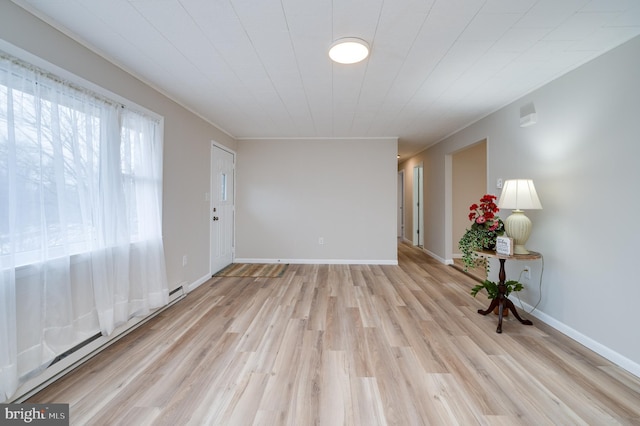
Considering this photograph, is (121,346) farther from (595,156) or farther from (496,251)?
(595,156)

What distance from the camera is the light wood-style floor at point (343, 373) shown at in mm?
1409

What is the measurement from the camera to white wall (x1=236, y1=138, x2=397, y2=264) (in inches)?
188

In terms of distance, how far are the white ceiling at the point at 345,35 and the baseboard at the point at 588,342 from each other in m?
2.34

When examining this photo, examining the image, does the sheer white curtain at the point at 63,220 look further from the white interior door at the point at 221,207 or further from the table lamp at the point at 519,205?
the table lamp at the point at 519,205

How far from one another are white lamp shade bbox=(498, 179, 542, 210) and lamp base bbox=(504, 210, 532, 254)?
15 centimetres

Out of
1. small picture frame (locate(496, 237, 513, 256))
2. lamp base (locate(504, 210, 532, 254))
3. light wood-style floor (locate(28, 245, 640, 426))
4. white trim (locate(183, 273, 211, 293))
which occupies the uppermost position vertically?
lamp base (locate(504, 210, 532, 254))

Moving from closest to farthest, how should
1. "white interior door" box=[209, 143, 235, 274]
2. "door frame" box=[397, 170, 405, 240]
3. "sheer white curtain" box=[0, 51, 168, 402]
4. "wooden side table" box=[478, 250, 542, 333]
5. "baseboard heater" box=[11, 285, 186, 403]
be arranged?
"sheer white curtain" box=[0, 51, 168, 402] → "baseboard heater" box=[11, 285, 186, 403] → "wooden side table" box=[478, 250, 542, 333] → "white interior door" box=[209, 143, 235, 274] → "door frame" box=[397, 170, 405, 240]

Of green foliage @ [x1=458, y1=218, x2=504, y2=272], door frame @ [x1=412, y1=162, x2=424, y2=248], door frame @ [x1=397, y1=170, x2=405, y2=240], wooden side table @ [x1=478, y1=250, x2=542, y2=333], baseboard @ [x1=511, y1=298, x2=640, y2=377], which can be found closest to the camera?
baseboard @ [x1=511, y1=298, x2=640, y2=377]

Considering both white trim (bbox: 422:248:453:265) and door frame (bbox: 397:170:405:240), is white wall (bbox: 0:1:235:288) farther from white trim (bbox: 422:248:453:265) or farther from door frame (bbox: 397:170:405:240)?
door frame (bbox: 397:170:405:240)

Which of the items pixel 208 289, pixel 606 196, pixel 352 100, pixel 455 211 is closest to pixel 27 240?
pixel 208 289

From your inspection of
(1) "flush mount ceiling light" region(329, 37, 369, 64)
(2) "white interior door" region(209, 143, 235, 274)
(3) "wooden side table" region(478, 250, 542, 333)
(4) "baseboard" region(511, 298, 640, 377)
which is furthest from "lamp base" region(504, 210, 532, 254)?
(2) "white interior door" region(209, 143, 235, 274)

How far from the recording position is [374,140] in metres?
4.75

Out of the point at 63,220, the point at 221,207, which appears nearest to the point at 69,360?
the point at 63,220

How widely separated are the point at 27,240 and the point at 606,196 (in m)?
4.06
